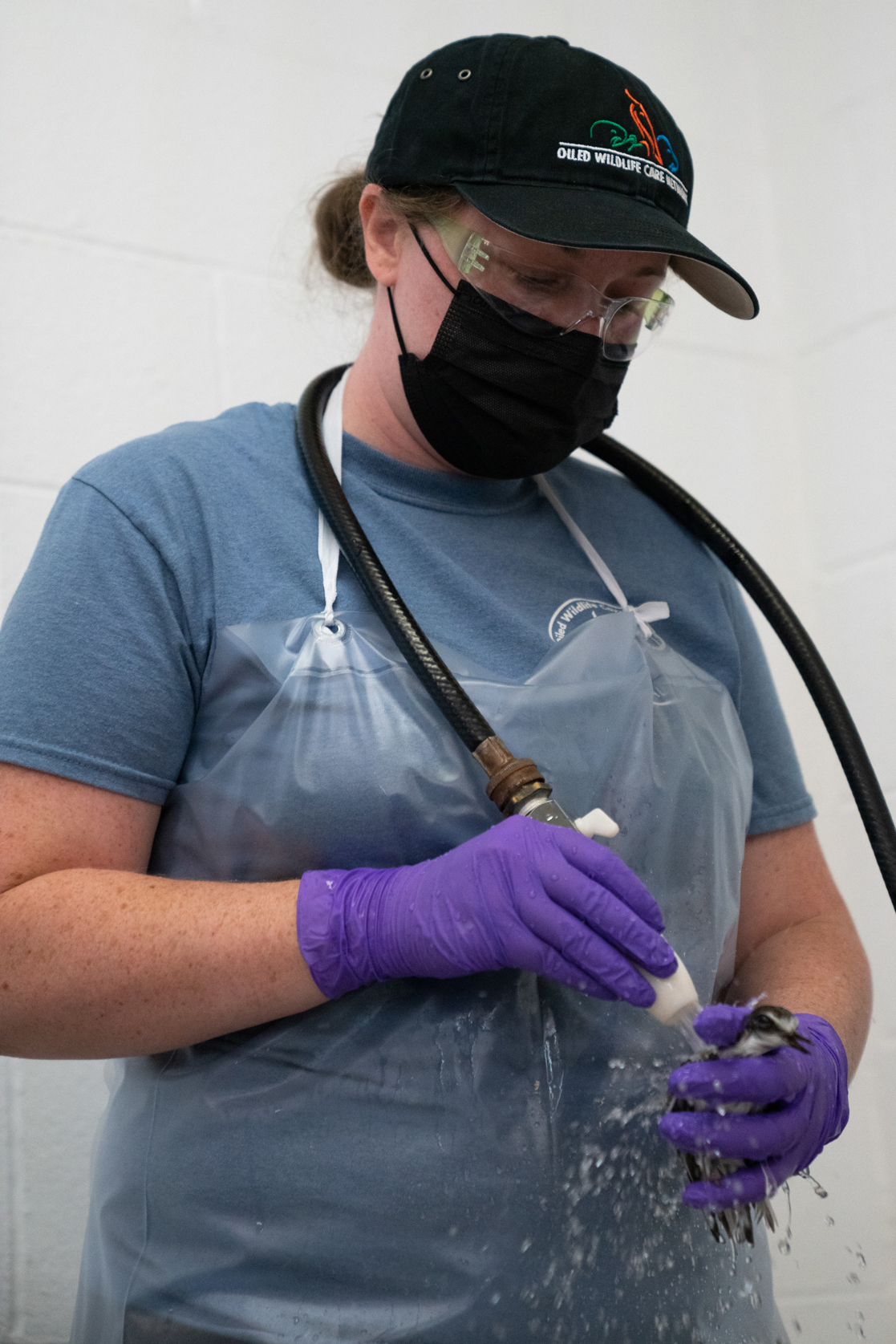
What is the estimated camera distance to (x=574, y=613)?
40.6 inches

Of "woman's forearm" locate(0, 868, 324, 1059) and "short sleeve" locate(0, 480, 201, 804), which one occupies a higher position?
"short sleeve" locate(0, 480, 201, 804)

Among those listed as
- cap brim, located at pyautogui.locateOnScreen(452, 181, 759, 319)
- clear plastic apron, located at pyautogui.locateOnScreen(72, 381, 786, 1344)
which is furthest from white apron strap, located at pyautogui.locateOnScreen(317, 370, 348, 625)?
cap brim, located at pyautogui.locateOnScreen(452, 181, 759, 319)

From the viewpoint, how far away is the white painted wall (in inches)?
52.2

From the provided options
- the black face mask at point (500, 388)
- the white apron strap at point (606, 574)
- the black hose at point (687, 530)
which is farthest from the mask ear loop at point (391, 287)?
the white apron strap at point (606, 574)

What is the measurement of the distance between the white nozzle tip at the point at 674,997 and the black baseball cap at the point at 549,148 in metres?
0.54

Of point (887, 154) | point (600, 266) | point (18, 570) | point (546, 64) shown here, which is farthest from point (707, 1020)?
point (887, 154)

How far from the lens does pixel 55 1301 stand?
117cm

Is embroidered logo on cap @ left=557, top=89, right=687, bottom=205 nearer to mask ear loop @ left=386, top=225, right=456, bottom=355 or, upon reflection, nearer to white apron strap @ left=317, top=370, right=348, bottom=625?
mask ear loop @ left=386, top=225, right=456, bottom=355

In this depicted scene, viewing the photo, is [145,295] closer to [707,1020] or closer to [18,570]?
[18,570]

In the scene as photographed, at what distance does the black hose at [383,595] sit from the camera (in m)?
0.83

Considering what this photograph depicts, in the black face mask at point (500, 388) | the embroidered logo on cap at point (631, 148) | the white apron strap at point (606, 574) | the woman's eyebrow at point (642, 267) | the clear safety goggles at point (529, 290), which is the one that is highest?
the embroidered logo on cap at point (631, 148)

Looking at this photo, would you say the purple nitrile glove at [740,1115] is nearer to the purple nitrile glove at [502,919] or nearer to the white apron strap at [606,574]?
the purple nitrile glove at [502,919]

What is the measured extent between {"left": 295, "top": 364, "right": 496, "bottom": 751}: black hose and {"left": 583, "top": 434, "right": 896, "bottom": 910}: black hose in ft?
1.04

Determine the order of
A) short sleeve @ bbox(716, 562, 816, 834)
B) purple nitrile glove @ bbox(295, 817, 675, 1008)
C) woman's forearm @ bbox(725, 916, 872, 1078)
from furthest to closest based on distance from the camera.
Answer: short sleeve @ bbox(716, 562, 816, 834) → woman's forearm @ bbox(725, 916, 872, 1078) → purple nitrile glove @ bbox(295, 817, 675, 1008)
